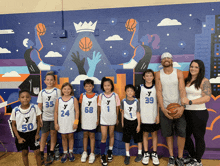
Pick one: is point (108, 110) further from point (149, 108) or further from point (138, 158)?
→ point (138, 158)

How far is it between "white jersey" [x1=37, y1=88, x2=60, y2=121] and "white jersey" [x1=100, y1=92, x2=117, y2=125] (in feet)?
3.05

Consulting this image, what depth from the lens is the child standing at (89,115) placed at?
8.11 feet

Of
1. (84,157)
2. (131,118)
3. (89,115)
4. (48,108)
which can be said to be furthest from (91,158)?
(48,108)

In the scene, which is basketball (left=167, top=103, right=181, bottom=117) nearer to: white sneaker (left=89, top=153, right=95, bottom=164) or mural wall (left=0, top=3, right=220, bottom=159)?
mural wall (left=0, top=3, right=220, bottom=159)

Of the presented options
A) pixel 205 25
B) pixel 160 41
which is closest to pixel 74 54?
pixel 160 41

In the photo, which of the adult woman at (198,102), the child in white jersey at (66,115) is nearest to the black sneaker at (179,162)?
the adult woman at (198,102)

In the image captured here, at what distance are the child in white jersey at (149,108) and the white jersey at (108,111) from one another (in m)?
0.50

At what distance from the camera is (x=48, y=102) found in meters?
2.54

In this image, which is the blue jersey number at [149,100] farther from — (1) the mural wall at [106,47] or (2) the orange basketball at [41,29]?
(2) the orange basketball at [41,29]

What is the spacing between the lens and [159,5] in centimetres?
254

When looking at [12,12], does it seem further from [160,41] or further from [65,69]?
[160,41]

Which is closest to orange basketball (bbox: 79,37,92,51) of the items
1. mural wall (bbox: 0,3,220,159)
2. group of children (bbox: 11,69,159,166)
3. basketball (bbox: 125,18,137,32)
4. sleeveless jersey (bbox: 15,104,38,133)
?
mural wall (bbox: 0,3,220,159)

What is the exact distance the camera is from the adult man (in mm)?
2270

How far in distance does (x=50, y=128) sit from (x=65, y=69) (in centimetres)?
118
